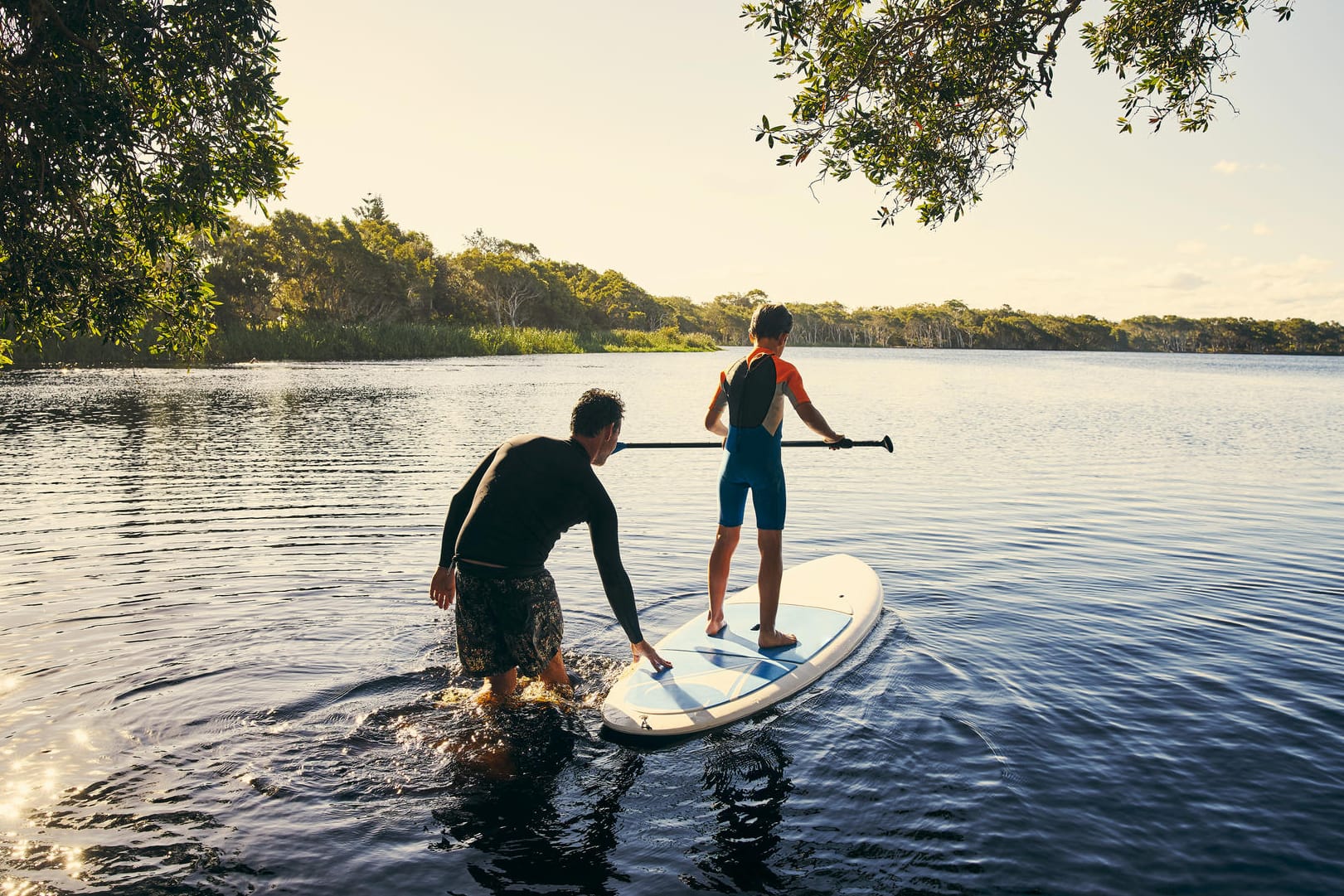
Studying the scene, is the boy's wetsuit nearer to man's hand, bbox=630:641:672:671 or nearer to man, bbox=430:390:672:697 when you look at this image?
man's hand, bbox=630:641:672:671

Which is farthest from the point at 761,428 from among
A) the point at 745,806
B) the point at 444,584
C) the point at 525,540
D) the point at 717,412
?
the point at 745,806

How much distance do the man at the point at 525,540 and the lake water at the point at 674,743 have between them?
2.12 ft

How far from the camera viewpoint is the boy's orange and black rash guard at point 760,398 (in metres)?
5.88

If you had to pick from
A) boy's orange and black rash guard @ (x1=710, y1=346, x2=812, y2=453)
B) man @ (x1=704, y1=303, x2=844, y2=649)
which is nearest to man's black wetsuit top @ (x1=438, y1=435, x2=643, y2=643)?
man @ (x1=704, y1=303, x2=844, y2=649)

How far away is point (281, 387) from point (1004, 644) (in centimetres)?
3185

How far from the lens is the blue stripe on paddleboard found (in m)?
5.30

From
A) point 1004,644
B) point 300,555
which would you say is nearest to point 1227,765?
point 1004,644

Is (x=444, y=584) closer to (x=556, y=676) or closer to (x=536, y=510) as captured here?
(x=536, y=510)

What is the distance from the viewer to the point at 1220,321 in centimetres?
16025

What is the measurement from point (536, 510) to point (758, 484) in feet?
6.42

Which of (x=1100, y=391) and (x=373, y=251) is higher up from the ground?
(x=373, y=251)

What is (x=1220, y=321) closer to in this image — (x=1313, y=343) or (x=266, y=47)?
(x=1313, y=343)

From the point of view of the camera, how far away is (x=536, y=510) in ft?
15.3

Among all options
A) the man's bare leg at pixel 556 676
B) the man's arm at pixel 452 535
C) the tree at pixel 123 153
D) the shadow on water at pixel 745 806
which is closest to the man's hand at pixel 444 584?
the man's arm at pixel 452 535
